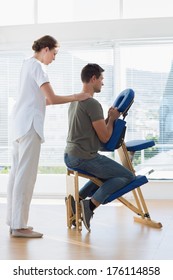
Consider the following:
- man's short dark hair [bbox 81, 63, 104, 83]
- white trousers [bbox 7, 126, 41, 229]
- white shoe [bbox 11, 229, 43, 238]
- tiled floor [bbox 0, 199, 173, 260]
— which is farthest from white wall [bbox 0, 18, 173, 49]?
white shoe [bbox 11, 229, 43, 238]

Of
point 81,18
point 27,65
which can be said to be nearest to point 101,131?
point 27,65

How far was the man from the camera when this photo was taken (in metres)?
4.09

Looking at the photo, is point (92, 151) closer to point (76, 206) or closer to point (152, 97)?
point (76, 206)

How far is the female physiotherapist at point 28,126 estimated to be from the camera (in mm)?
3889

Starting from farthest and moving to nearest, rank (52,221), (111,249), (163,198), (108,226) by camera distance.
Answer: (163,198)
(52,221)
(108,226)
(111,249)

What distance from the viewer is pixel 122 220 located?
4730 millimetres

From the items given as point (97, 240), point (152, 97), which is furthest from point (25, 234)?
point (152, 97)

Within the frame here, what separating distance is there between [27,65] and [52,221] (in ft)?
4.67

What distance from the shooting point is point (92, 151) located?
4.13 metres

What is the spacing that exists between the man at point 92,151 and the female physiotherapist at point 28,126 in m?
0.19

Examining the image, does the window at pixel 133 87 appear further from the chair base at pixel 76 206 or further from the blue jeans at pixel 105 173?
the blue jeans at pixel 105 173

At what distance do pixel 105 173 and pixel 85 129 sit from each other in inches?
13.9
